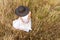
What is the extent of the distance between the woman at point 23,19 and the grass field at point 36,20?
36mm

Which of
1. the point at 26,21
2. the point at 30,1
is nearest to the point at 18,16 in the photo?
the point at 26,21

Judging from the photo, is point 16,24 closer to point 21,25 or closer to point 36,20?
point 21,25

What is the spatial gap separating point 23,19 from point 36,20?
14cm

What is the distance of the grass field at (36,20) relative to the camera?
1531 millimetres

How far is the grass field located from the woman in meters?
0.04

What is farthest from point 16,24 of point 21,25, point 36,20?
point 36,20

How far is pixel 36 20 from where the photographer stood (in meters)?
1.56

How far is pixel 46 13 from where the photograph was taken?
1.60 m

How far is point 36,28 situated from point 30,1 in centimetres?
27

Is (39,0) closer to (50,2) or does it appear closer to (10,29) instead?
(50,2)

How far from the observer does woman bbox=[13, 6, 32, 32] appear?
1445 mm

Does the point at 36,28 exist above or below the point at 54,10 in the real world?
below

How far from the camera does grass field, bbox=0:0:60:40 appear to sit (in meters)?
1.53

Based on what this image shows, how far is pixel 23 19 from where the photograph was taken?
147 centimetres
